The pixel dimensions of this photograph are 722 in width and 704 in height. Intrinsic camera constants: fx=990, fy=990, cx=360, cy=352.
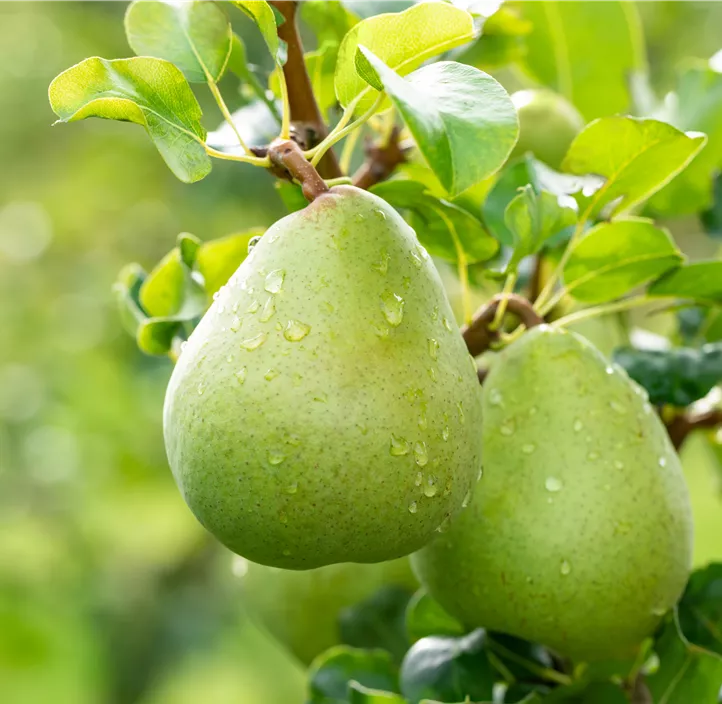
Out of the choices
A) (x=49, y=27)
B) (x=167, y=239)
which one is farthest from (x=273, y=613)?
(x=49, y=27)

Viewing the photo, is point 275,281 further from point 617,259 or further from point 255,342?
point 617,259

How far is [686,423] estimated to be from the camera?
927 millimetres

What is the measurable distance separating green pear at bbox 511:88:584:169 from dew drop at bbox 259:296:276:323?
0.50 meters

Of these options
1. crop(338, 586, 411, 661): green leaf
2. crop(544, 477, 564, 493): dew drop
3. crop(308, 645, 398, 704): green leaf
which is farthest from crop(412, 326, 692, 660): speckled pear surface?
crop(338, 586, 411, 661): green leaf

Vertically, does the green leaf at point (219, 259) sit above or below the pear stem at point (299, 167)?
below

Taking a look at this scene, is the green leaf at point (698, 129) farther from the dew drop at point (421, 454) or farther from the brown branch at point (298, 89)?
the dew drop at point (421, 454)

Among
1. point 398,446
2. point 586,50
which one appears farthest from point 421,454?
point 586,50

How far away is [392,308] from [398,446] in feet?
0.25

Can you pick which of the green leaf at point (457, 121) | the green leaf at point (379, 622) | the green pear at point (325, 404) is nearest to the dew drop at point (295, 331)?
the green pear at point (325, 404)

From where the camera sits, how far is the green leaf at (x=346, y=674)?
2.85 ft

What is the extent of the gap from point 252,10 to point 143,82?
0.25 ft

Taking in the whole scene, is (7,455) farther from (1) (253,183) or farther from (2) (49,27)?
(2) (49,27)

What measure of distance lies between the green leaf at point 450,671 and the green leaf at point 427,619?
2 cm

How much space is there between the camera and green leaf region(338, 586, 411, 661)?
1.00m
